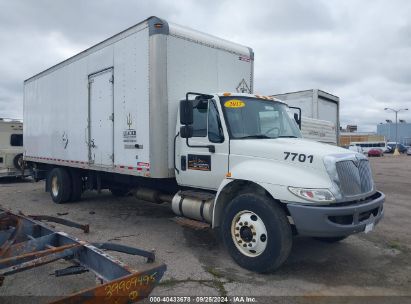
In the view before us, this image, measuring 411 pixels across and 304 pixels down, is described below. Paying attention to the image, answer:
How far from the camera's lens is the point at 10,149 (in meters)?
16.4

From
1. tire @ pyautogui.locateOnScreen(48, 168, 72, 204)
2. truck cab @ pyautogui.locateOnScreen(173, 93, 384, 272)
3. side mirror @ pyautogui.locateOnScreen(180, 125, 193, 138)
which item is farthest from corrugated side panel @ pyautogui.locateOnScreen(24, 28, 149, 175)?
truck cab @ pyautogui.locateOnScreen(173, 93, 384, 272)

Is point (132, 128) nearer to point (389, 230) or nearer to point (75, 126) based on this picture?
point (75, 126)

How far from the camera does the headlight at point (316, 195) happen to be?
4762 mm

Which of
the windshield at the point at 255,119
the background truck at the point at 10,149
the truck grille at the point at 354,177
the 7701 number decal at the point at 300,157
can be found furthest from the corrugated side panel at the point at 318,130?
the background truck at the point at 10,149

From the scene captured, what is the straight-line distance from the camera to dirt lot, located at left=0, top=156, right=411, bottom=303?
4.63 meters

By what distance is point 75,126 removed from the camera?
9555 mm

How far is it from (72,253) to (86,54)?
6.36 meters

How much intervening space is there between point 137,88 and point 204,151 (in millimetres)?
1918

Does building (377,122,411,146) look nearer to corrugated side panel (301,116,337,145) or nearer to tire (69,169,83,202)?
corrugated side panel (301,116,337,145)

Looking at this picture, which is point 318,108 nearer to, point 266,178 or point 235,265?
point 266,178

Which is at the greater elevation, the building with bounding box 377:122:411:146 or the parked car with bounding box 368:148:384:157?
the building with bounding box 377:122:411:146

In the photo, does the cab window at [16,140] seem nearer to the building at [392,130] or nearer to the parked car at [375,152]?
the parked car at [375,152]

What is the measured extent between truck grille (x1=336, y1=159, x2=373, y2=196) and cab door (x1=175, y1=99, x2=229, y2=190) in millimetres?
1740

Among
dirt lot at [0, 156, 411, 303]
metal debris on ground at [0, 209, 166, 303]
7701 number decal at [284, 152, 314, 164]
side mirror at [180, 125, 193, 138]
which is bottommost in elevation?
dirt lot at [0, 156, 411, 303]
